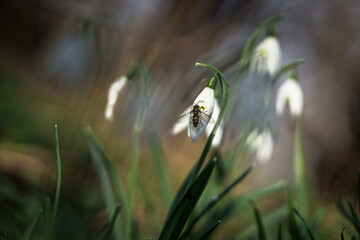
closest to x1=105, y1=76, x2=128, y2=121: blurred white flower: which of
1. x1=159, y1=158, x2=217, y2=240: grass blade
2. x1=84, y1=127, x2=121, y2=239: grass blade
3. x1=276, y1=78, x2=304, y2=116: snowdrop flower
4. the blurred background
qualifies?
x1=84, y1=127, x2=121, y2=239: grass blade

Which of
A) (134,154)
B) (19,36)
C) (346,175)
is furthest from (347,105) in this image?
(19,36)

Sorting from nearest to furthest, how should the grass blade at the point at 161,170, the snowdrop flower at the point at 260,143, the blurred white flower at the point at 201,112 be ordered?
the blurred white flower at the point at 201,112, the snowdrop flower at the point at 260,143, the grass blade at the point at 161,170

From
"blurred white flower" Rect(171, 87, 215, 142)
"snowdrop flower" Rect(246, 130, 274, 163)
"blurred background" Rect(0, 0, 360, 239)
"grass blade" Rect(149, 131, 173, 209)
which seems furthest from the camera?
"blurred background" Rect(0, 0, 360, 239)

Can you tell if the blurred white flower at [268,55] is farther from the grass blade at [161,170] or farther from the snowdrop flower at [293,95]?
the grass blade at [161,170]

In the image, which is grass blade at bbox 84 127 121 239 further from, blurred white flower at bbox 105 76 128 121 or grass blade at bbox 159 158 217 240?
grass blade at bbox 159 158 217 240

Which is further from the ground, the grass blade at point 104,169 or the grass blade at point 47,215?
the grass blade at point 104,169

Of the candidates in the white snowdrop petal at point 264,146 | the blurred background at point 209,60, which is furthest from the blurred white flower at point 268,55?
the blurred background at point 209,60
